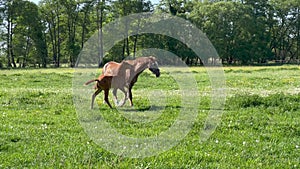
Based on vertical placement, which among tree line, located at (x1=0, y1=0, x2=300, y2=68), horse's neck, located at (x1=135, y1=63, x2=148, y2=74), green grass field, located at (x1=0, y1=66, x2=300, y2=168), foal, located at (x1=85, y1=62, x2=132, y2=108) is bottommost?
green grass field, located at (x1=0, y1=66, x2=300, y2=168)

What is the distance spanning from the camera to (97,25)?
289 feet

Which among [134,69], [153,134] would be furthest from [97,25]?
[153,134]

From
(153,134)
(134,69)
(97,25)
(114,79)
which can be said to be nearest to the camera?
(153,134)

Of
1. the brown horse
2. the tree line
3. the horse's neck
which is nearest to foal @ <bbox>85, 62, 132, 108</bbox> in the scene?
the brown horse

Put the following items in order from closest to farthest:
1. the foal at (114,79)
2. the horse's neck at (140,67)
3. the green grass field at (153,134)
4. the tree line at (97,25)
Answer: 1. the green grass field at (153,134)
2. the foal at (114,79)
3. the horse's neck at (140,67)
4. the tree line at (97,25)

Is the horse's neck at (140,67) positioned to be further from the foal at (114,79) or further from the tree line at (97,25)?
the tree line at (97,25)

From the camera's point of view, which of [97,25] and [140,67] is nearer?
[140,67]

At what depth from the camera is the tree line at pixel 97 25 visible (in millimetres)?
81188

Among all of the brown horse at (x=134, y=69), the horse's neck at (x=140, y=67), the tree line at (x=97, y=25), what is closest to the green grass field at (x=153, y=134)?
the brown horse at (x=134, y=69)

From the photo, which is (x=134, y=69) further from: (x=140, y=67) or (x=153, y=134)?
(x=153, y=134)

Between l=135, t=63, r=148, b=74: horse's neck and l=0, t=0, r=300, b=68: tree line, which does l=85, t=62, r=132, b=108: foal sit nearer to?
l=135, t=63, r=148, b=74: horse's neck

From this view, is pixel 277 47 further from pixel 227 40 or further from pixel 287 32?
pixel 227 40

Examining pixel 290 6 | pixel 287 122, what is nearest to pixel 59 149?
pixel 287 122

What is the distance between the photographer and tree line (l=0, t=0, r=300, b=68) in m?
81.2
